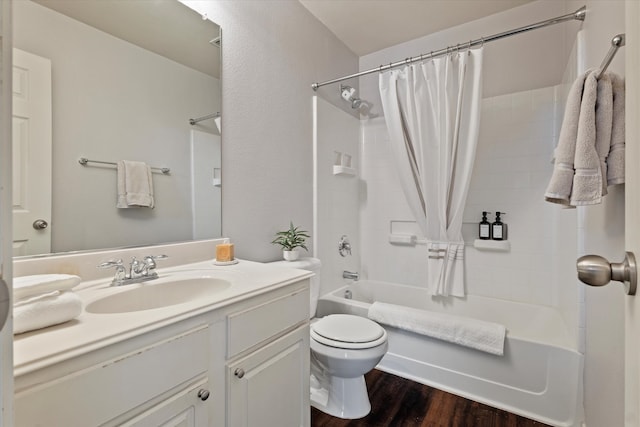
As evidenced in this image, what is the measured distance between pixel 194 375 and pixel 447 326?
1.45 metres

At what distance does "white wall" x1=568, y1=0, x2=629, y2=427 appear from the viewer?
90cm

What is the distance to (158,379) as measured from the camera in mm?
713

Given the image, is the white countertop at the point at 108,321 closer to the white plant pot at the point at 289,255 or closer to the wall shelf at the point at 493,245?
the white plant pot at the point at 289,255

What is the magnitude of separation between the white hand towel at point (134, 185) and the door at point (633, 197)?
4.72 feet

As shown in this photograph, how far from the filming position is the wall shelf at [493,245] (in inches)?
86.0

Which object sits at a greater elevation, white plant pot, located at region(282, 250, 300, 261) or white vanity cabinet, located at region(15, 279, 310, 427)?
white plant pot, located at region(282, 250, 300, 261)

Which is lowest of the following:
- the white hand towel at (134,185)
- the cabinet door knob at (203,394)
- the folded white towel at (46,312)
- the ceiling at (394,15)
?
the cabinet door knob at (203,394)

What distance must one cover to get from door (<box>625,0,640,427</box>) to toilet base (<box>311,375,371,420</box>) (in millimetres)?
1332

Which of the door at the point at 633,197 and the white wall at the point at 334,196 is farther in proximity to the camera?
the white wall at the point at 334,196

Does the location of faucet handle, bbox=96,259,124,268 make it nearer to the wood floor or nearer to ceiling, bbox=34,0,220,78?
ceiling, bbox=34,0,220,78

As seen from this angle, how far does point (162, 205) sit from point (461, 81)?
1.88 meters

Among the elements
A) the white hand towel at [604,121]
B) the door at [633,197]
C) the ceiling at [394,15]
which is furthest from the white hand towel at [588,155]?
the ceiling at [394,15]

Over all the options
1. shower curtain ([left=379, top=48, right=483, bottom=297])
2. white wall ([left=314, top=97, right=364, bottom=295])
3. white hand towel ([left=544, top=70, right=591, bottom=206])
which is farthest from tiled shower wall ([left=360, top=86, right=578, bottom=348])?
white hand towel ([left=544, top=70, right=591, bottom=206])

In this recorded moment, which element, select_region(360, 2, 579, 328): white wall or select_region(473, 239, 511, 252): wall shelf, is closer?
select_region(360, 2, 579, 328): white wall
